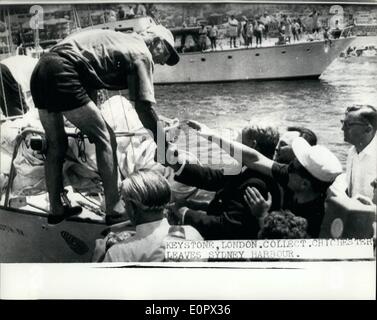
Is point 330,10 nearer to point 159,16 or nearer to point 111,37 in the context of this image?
point 159,16

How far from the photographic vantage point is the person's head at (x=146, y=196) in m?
3.79

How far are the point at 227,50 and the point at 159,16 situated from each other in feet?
1.48

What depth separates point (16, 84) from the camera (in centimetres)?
391

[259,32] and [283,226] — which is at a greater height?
[259,32]

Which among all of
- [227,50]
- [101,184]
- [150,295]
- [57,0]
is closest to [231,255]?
[150,295]

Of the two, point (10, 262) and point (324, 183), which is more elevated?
point (324, 183)

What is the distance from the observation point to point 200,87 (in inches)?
154

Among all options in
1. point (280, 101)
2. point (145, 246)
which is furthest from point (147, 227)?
point (280, 101)

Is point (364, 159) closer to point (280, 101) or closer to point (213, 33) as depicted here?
point (280, 101)

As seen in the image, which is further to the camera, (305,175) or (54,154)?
(54,154)

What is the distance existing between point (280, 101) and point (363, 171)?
637 mm
